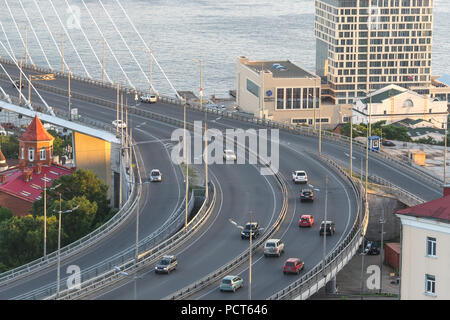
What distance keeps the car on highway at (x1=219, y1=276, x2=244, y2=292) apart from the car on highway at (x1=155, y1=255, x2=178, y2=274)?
4614 millimetres

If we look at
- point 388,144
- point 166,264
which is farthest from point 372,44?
point 166,264

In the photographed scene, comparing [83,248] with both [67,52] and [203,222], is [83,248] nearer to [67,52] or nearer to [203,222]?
[203,222]

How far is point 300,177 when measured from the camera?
85.9 metres

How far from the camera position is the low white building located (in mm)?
158500

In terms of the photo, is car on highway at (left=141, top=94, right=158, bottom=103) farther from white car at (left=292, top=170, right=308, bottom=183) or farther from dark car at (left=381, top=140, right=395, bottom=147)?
white car at (left=292, top=170, right=308, bottom=183)

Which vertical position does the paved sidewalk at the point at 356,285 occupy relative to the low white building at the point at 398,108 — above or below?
above

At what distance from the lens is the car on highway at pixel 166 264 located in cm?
6198

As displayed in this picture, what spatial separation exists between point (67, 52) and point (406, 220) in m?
154

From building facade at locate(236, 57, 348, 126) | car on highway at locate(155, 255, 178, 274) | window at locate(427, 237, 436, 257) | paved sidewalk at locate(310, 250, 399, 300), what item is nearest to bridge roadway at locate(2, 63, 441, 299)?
car on highway at locate(155, 255, 178, 274)

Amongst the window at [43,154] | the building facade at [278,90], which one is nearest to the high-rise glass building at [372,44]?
the building facade at [278,90]

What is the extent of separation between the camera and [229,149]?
3907 inches

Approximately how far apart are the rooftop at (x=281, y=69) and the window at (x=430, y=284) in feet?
349

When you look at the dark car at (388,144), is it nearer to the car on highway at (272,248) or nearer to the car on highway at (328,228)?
the car on highway at (328,228)

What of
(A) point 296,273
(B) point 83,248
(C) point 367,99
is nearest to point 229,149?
(B) point 83,248
